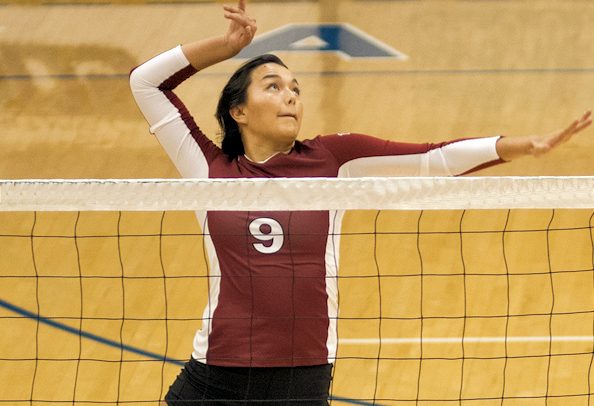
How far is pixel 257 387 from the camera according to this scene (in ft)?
7.01

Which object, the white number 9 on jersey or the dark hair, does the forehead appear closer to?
the dark hair

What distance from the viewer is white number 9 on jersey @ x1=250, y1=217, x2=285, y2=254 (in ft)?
7.16

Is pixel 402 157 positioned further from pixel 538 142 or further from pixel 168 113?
pixel 168 113

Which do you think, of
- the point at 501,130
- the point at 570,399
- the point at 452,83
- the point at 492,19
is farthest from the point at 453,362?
the point at 492,19

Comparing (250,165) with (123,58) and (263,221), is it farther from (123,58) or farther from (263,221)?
(123,58)

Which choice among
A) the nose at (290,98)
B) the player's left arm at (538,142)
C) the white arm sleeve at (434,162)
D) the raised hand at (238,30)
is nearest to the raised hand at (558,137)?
the player's left arm at (538,142)

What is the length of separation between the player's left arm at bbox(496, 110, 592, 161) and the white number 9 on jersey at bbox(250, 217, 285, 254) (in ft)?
2.52

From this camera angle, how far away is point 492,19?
967 cm

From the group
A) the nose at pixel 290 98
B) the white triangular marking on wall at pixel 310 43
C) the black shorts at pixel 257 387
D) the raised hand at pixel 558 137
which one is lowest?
the white triangular marking on wall at pixel 310 43

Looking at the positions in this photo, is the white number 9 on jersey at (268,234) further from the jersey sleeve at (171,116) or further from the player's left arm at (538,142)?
the player's left arm at (538,142)

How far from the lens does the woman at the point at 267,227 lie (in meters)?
2.12

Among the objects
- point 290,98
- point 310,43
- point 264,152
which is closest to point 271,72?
point 290,98

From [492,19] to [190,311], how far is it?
23.4ft

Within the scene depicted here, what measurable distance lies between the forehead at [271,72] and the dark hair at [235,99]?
0.02 metres
